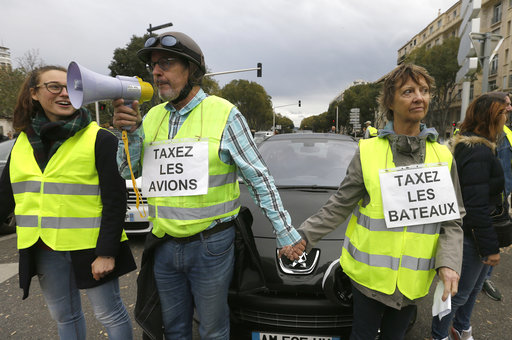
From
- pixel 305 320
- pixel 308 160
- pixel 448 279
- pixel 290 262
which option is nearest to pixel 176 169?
pixel 290 262

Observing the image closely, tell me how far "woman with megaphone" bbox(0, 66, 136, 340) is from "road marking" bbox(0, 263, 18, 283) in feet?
8.40

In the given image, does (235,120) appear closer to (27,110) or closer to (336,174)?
(27,110)

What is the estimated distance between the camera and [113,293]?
184cm

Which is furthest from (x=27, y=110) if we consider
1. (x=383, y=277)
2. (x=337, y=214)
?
(x=383, y=277)

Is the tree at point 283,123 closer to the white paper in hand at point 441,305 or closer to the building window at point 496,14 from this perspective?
the building window at point 496,14

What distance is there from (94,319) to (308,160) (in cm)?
245

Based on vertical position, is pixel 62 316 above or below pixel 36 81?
below

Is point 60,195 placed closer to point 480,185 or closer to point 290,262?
point 290,262

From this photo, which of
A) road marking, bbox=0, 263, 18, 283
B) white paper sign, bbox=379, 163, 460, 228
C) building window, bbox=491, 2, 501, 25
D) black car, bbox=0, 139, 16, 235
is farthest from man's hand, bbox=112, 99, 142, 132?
building window, bbox=491, 2, 501, 25

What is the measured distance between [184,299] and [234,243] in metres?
0.40

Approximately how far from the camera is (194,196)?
5.19 feet

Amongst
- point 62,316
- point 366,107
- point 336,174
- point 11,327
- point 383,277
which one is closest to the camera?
point 383,277

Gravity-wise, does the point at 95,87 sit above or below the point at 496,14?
below

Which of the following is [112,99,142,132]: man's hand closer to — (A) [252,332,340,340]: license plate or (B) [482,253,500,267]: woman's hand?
(A) [252,332,340,340]: license plate
